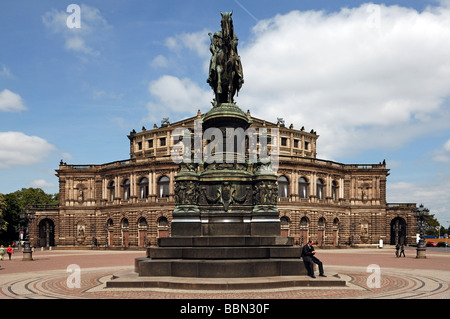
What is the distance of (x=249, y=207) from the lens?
1703 cm

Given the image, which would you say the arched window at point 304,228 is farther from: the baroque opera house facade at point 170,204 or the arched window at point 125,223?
the arched window at point 125,223

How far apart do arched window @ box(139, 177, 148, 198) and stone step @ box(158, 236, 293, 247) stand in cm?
5371

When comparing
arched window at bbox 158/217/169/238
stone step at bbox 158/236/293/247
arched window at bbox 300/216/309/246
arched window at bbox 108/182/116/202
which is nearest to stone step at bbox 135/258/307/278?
stone step at bbox 158/236/293/247

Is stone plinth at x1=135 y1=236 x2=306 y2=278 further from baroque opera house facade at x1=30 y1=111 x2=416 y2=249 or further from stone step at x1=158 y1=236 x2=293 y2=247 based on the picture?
baroque opera house facade at x1=30 y1=111 x2=416 y2=249

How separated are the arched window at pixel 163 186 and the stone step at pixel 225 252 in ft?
170

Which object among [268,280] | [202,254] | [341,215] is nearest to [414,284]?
[268,280]

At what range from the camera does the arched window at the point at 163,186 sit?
66625 millimetres

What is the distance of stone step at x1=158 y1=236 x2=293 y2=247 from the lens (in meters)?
15.2

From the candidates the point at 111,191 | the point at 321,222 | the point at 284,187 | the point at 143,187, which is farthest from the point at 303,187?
the point at 111,191

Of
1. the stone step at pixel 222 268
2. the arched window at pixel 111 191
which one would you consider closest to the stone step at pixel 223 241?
the stone step at pixel 222 268

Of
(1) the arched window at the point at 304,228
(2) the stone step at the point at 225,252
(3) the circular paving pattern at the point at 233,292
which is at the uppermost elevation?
(2) the stone step at the point at 225,252

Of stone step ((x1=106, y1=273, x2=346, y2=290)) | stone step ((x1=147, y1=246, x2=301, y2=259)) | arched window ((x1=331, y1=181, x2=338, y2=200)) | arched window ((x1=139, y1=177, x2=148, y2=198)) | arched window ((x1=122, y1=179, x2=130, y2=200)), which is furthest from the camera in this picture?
arched window ((x1=331, y1=181, x2=338, y2=200))

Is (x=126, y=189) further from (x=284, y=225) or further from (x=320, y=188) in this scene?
(x=320, y=188)

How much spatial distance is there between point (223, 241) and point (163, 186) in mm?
52663
